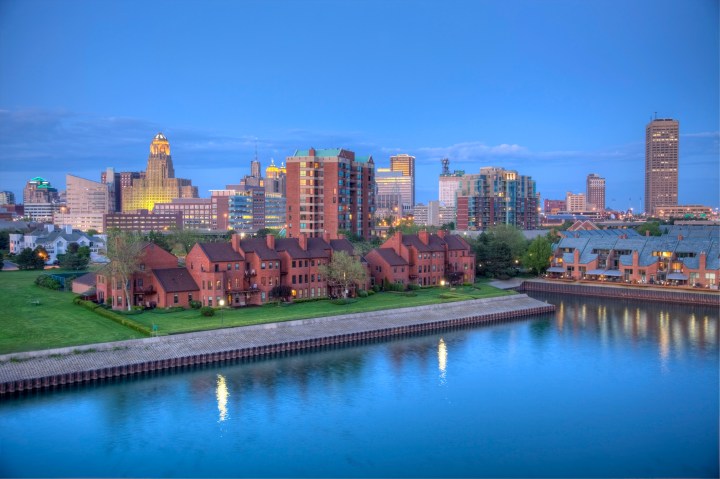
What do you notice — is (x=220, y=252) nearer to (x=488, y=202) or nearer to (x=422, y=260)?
(x=422, y=260)

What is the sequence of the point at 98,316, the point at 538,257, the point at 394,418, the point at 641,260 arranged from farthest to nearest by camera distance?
1. the point at 538,257
2. the point at 641,260
3. the point at 98,316
4. the point at 394,418

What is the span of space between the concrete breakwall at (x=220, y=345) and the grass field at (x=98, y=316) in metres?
1.47

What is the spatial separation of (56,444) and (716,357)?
5502 centimetres

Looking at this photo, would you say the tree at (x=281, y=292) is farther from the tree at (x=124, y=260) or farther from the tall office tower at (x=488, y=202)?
the tall office tower at (x=488, y=202)

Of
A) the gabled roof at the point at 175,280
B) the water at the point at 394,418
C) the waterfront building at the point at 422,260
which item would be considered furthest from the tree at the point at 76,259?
the water at the point at 394,418

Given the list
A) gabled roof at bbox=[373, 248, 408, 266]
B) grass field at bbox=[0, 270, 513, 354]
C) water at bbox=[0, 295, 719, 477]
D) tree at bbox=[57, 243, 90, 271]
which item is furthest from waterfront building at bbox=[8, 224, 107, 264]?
water at bbox=[0, 295, 719, 477]

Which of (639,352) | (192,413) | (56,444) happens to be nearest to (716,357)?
(639,352)

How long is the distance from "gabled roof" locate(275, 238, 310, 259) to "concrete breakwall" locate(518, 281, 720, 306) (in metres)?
40.7

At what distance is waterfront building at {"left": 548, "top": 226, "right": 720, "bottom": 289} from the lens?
306 ft

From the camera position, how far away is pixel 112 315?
61.8 meters

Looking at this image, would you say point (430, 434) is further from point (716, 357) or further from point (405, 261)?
point (405, 261)

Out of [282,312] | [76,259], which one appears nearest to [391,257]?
[282,312]

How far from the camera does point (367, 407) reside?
1785 inches

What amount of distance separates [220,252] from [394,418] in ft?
116
